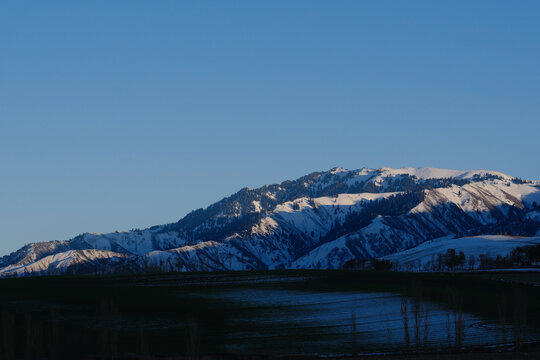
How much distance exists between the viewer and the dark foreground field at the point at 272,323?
104562mm

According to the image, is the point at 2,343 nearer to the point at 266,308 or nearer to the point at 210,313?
the point at 210,313

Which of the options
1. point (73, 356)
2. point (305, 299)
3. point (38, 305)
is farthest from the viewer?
point (305, 299)

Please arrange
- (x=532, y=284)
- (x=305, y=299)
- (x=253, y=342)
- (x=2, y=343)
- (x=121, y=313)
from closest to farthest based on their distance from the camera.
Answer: (x=2, y=343) < (x=253, y=342) < (x=121, y=313) < (x=305, y=299) < (x=532, y=284)

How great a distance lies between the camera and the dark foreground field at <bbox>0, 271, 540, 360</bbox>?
10456cm

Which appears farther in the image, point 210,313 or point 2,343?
point 210,313

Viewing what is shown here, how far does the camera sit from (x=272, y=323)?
14025cm

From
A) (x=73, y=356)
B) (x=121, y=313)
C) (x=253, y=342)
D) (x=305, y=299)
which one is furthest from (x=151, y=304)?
(x=73, y=356)

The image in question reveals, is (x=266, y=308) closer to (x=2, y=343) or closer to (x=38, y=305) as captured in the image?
(x=38, y=305)

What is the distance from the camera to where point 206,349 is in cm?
11281

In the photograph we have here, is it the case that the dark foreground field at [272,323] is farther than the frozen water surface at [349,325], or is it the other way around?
the frozen water surface at [349,325]

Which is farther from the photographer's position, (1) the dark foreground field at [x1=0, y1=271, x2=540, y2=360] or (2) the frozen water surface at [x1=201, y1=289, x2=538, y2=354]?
(2) the frozen water surface at [x1=201, y1=289, x2=538, y2=354]

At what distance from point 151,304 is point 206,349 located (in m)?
58.6

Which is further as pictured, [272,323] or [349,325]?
[272,323]

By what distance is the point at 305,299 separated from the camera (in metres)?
180
